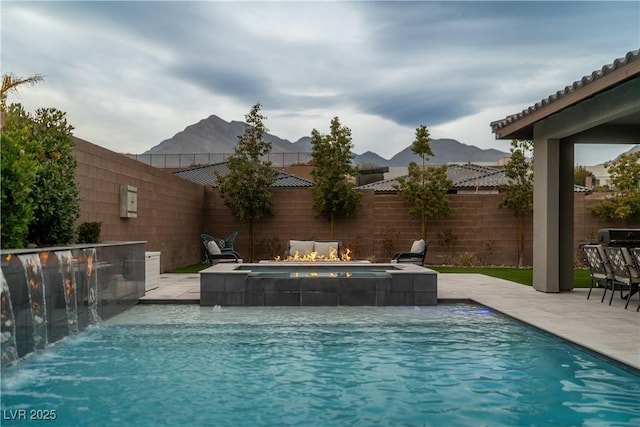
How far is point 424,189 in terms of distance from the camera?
1725 centimetres

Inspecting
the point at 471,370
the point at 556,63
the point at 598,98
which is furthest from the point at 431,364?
the point at 556,63

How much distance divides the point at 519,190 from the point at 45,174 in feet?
44.3

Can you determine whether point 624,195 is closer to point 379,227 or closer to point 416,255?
Result: point 379,227

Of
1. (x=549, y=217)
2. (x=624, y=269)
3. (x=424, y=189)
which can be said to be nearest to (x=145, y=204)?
(x=424, y=189)

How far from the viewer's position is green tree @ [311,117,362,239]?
55.5 feet

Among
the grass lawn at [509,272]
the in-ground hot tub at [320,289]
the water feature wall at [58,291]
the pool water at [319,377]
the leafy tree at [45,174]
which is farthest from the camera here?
the grass lawn at [509,272]

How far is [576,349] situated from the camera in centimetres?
622

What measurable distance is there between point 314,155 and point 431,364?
11956 millimetres

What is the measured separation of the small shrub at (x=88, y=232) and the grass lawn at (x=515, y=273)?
8828 mm

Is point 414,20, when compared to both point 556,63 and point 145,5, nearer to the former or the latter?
point 556,63

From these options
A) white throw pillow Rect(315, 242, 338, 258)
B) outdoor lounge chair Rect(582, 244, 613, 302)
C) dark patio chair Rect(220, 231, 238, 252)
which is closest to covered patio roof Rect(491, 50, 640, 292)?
outdoor lounge chair Rect(582, 244, 613, 302)

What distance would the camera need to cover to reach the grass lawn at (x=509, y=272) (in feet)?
43.2

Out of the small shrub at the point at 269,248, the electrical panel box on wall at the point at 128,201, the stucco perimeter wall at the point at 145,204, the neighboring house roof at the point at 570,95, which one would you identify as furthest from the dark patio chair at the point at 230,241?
the neighboring house roof at the point at 570,95

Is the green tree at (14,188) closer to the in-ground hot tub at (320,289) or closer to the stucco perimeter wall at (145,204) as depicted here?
the stucco perimeter wall at (145,204)
